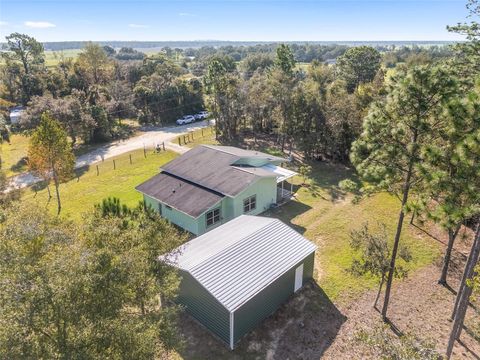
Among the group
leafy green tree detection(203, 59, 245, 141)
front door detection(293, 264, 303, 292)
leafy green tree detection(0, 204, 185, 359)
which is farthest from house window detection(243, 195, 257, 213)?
leafy green tree detection(203, 59, 245, 141)

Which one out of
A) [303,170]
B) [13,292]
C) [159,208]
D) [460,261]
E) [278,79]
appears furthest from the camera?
[278,79]

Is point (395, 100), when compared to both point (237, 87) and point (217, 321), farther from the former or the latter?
point (237, 87)

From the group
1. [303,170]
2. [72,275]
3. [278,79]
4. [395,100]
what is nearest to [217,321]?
[72,275]

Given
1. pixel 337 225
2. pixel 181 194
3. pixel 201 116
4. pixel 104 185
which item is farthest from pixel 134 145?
pixel 337 225

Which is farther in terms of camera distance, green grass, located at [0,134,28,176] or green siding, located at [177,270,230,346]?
green grass, located at [0,134,28,176]

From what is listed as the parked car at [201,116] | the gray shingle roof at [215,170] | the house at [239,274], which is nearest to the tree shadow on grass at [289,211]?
the gray shingle roof at [215,170]

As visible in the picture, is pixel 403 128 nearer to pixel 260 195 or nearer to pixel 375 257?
pixel 375 257

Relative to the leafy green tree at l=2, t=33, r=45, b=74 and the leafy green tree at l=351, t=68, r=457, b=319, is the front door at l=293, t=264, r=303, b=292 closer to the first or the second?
the leafy green tree at l=351, t=68, r=457, b=319
